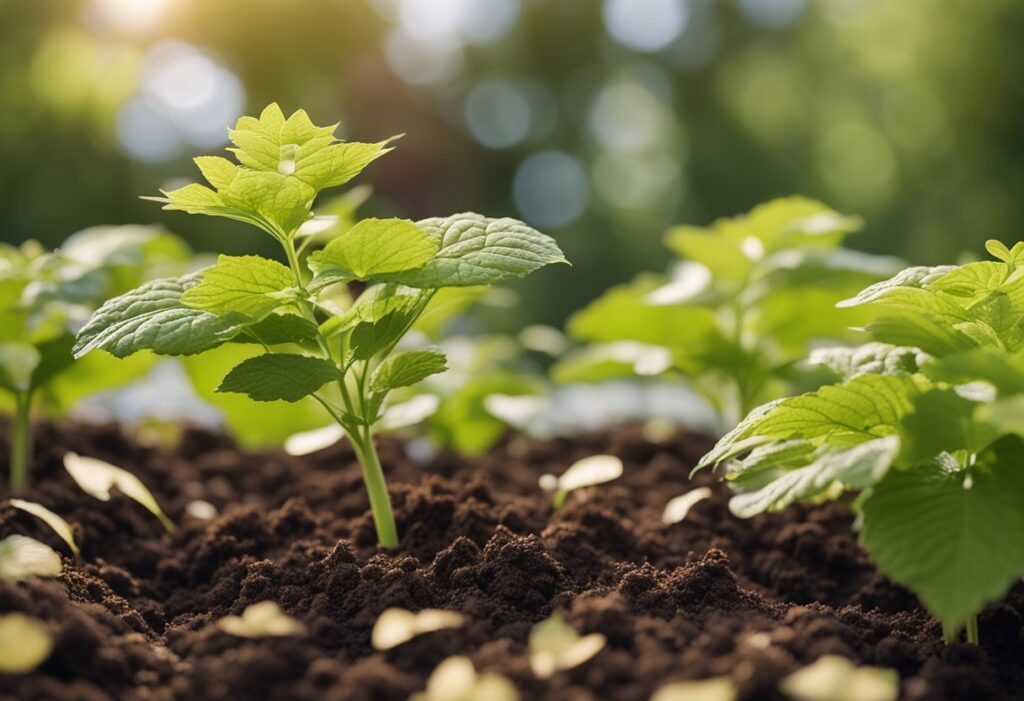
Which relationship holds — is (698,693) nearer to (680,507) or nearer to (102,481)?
(680,507)

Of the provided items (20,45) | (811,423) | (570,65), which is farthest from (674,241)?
(570,65)

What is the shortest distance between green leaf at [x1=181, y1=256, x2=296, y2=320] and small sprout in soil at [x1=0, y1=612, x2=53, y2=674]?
1.49 feet

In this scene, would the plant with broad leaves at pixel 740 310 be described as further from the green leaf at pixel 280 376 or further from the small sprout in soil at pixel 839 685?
the small sprout in soil at pixel 839 685

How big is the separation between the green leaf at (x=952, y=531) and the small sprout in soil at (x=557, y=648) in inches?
14.3

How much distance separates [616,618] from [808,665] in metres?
0.23

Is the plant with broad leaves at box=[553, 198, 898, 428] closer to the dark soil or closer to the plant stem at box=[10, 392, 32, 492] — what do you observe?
the dark soil

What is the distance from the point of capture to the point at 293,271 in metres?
1.40

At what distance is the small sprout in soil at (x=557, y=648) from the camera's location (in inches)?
41.5

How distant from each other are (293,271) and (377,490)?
0.39 m

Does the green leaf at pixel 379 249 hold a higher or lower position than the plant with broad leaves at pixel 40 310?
higher

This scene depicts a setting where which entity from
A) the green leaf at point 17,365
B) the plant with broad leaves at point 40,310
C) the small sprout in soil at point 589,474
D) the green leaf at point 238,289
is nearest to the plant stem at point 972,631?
the small sprout in soil at point 589,474

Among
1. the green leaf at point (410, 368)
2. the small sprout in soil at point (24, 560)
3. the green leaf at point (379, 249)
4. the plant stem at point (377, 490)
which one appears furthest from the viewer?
the plant stem at point (377, 490)

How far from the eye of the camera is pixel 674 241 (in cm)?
221

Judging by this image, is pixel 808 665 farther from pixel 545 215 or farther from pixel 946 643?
pixel 545 215
